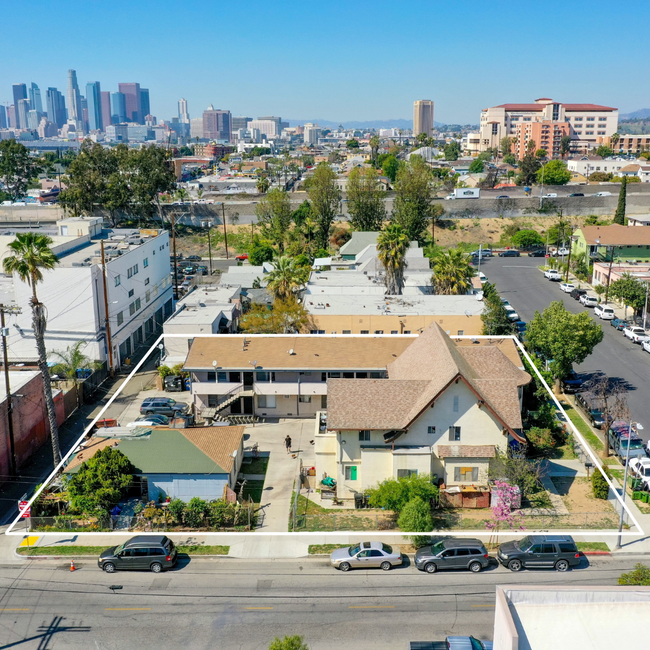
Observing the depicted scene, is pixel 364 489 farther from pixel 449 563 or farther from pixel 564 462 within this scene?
pixel 564 462

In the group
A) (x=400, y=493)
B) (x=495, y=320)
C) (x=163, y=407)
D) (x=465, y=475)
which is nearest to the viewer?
(x=400, y=493)

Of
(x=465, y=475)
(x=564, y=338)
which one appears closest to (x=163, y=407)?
(x=465, y=475)

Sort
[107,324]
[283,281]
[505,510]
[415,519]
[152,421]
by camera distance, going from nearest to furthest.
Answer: [415,519] < [505,510] < [152,421] < [107,324] < [283,281]

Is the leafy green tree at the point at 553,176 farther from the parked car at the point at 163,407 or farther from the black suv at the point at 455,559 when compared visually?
the black suv at the point at 455,559

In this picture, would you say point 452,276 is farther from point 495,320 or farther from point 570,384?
point 570,384

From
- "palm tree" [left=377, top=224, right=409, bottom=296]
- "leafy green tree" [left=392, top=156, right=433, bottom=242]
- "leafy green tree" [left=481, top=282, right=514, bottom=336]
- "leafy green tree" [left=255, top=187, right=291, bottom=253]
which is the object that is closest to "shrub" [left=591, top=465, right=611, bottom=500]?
"leafy green tree" [left=481, top=282, right=514, bottom=336]

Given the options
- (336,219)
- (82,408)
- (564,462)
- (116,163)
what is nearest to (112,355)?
(82,408)

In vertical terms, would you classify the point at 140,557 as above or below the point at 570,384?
above
